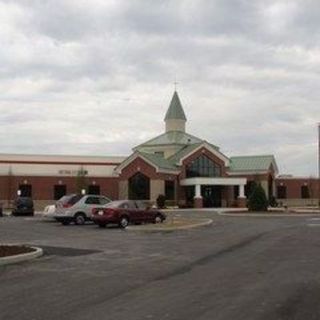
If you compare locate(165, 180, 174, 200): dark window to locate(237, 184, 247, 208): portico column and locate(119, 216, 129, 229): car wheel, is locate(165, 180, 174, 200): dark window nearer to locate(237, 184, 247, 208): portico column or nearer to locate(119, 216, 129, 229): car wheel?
locate(237, 184, 247, 208): portico column

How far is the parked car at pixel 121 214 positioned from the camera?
36.7 metres

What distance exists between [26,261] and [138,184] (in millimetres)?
65054

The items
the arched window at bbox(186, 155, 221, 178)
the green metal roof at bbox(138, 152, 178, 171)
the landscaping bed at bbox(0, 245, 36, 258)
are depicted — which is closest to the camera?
the landscaping bed at bbox(0, 245, 36, 258)

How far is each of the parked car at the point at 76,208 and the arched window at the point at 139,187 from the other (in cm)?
4147

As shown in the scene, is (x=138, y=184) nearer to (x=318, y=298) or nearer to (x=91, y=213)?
(x=91, y=213)

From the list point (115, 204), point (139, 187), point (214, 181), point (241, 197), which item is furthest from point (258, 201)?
point (241, 197)

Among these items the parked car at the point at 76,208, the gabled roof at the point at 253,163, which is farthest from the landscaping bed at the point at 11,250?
the gabled roof at the point at 253,163

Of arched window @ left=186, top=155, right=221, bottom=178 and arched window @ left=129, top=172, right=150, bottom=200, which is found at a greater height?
arched window @ left=186, top=155, right=221, bottom=178

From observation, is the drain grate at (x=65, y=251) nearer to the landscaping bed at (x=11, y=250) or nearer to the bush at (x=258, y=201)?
the landscaping bed at (x=11, y=250)

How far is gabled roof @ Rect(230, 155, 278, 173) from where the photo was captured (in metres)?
91.9

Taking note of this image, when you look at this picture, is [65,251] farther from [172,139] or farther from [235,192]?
[172,139]

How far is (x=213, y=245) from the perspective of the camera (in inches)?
960

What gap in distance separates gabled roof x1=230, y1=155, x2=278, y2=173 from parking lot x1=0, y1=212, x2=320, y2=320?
217 ft

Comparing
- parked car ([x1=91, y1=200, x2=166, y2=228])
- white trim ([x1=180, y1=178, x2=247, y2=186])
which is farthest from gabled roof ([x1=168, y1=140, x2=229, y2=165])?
parked car ([x1=91, y1=200, x2=166, y2=228])
